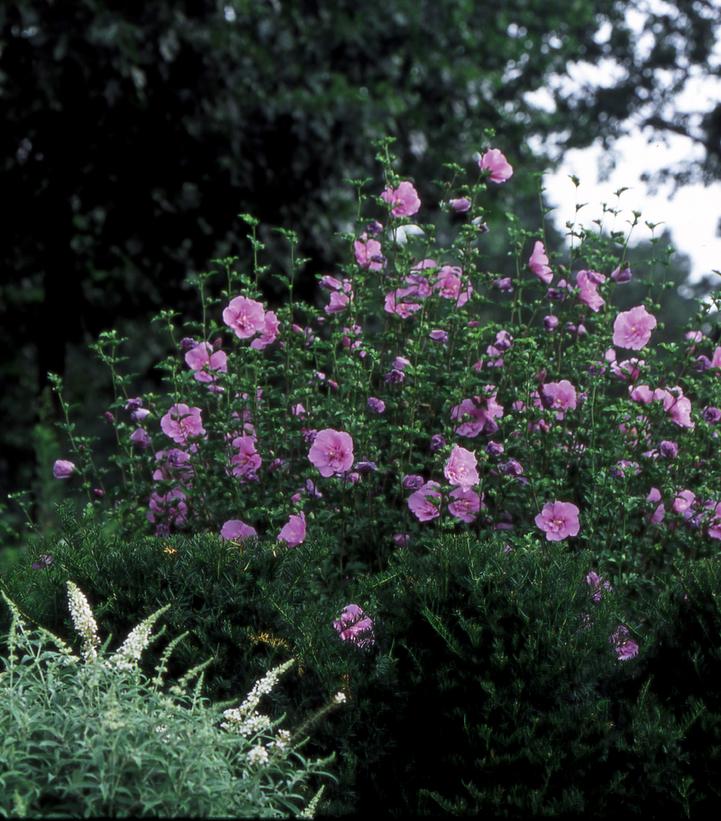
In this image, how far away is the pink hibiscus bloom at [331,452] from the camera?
12.3ft

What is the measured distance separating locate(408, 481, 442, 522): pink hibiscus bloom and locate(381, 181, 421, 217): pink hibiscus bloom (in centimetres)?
117

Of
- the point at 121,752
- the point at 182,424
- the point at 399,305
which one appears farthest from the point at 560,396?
the point at 121,752

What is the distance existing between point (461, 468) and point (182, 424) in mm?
1058

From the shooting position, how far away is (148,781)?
2426 millimetres

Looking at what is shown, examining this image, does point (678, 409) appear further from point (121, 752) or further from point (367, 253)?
point (121, 752)

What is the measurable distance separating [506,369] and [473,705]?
1519mm

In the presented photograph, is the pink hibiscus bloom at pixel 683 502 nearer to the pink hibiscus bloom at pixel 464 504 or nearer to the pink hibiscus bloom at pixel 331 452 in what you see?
the pink hibiscus bloom at pixel 464 504

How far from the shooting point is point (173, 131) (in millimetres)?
8602

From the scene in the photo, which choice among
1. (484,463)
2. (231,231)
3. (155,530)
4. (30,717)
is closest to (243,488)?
(155,530)

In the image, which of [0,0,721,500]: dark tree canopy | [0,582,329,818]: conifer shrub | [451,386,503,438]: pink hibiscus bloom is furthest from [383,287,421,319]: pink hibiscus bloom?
[0,0,721,500]: dark tree canopy

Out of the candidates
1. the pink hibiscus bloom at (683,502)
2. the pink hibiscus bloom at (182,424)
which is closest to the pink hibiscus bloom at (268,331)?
the pink hibiscus bloom at (182,424)

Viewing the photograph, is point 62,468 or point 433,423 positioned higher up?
point 433,423

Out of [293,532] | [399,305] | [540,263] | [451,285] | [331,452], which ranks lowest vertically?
[293,532]

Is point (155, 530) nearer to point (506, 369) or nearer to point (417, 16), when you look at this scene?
point (506, 369)
